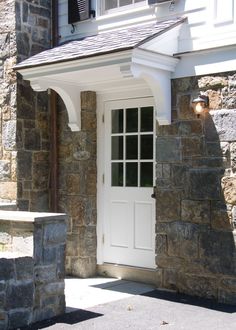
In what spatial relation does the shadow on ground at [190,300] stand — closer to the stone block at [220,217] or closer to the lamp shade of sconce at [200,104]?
the stone block at [220,217]

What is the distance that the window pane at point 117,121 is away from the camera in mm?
7496

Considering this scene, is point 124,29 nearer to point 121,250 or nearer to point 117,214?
point 117,214

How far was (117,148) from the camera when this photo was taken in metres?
7.54

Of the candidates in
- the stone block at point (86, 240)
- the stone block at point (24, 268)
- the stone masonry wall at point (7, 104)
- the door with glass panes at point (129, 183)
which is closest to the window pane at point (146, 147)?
the door with glass panes at point (129, 183)

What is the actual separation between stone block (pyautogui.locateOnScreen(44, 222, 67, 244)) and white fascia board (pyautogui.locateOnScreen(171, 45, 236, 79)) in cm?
225

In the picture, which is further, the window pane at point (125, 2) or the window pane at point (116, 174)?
the window pane at point (116, 174)

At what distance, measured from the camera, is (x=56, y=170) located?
25.4 ft

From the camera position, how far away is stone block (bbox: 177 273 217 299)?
20.6 ft

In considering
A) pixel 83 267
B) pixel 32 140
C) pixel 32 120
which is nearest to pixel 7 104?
pixel 32 120

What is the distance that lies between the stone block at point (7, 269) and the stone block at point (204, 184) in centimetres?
224

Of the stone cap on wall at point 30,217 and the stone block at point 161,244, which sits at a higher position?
the stone cap on wall at point 30,217

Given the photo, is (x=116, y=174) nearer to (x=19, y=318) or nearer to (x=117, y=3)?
(x=117, y=3)

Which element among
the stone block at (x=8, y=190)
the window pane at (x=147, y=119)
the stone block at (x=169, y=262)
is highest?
the window pane at (x=147, y=119)

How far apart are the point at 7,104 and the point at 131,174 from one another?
1873 mm
